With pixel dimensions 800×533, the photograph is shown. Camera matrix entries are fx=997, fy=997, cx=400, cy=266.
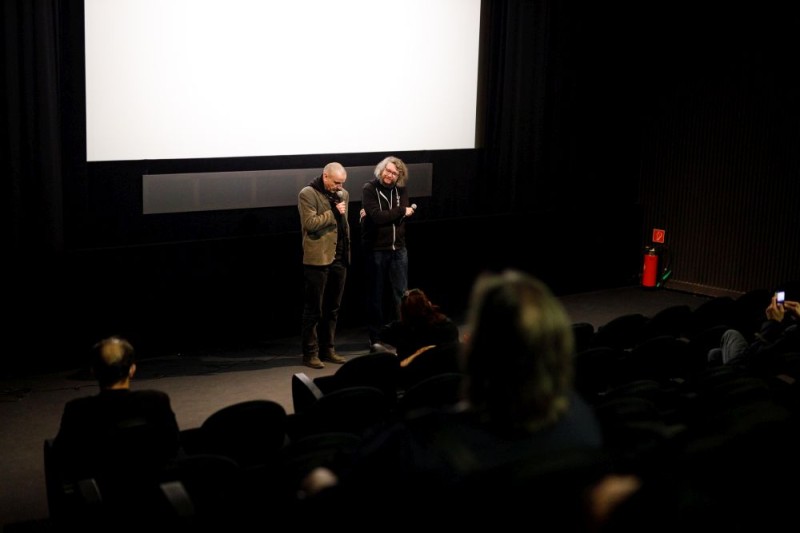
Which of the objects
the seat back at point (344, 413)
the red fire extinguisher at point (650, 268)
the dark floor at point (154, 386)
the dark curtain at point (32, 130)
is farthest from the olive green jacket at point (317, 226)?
the red fire extinguisher at point (650, 268)

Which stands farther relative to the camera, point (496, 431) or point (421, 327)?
point (421, 327)

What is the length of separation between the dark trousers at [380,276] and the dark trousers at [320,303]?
1.07ft

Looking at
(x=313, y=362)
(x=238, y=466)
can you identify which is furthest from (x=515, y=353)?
(x=313, y=362)

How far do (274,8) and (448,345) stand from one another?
3.42 meters

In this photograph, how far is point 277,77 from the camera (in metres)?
7.21

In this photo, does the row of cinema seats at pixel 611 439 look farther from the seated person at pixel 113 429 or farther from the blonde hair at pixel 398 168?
the blonde hair at pixel 398 168

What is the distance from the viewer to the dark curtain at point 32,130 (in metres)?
5.94

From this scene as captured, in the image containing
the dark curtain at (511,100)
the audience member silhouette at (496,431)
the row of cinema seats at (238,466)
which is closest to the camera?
the audience member silhouette at (496,431)

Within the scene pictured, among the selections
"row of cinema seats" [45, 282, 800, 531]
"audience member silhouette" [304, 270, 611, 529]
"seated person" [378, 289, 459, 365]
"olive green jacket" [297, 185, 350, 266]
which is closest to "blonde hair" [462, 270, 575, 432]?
"audience member silhouette" [304, 270, 611, 529]

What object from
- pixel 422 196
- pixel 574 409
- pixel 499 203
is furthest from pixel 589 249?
pixel 574 409

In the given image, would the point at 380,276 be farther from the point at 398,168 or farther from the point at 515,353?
the point at 515,353

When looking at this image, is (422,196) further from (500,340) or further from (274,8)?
(500,340)

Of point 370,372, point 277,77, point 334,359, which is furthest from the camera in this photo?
point 277,77

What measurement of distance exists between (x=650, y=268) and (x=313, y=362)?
4233 millimetres
